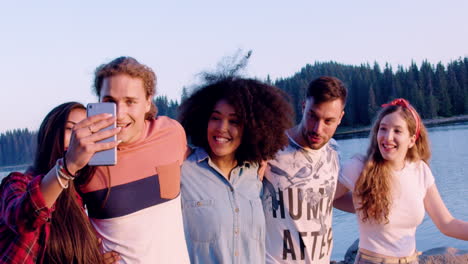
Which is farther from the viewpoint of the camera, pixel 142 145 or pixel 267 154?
pixel 267 154

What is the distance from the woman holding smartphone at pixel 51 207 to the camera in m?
1.94

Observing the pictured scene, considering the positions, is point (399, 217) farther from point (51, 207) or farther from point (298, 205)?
point (51, 207)

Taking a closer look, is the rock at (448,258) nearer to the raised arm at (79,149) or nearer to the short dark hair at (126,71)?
the short dark hair at (126,71)

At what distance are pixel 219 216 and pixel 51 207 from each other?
1.36 meters

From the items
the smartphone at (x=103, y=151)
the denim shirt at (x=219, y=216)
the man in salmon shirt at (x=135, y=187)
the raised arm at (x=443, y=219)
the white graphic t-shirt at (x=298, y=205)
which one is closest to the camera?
the smartphone at (x=103, y=151)

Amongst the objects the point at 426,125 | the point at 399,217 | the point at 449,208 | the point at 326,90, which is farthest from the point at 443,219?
the point at 426,125

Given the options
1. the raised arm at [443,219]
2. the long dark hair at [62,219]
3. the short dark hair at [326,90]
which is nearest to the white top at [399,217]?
the raised arm at [443,219]

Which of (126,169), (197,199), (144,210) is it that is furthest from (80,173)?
(197,199)

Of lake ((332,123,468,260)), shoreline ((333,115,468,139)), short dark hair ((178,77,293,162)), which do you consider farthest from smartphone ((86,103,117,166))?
shoreline ((333,115,468,139))

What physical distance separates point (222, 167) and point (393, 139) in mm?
1779

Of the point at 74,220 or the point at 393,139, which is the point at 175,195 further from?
the point at 393,139

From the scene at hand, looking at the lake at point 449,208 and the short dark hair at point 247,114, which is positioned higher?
the short dark hair at point 247,114

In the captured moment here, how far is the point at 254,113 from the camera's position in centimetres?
365

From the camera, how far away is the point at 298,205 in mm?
3555
